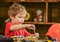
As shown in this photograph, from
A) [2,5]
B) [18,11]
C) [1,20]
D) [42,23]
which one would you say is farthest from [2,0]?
[18,11]

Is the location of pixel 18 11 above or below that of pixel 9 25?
above

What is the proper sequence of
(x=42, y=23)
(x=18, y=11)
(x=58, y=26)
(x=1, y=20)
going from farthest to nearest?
1. (x=1, y=20)
2. (x=42, y=23)
3. (x=18, y=11)
4. (x=58, y=26)

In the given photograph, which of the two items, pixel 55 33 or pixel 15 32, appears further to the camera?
pixel 15 32

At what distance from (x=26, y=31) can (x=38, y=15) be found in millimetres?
2448

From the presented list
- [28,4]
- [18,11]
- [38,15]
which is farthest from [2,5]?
[18,11]

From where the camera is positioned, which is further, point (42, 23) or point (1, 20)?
point (1, 20)

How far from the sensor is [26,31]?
1682mm

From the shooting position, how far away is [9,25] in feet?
5.41

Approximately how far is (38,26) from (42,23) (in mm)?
248

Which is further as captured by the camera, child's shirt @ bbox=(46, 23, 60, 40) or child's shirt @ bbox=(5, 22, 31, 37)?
child's shirt @ bbox=(5, 22, 31, 37)

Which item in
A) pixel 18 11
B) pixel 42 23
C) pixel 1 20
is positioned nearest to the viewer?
pixel 18 11

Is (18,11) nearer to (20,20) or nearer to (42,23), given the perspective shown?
(20,20)

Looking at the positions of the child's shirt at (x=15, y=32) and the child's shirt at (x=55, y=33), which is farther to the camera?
the child's shirt at (x=15, y=32)

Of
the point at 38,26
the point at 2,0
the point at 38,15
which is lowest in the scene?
the point at 38,26
